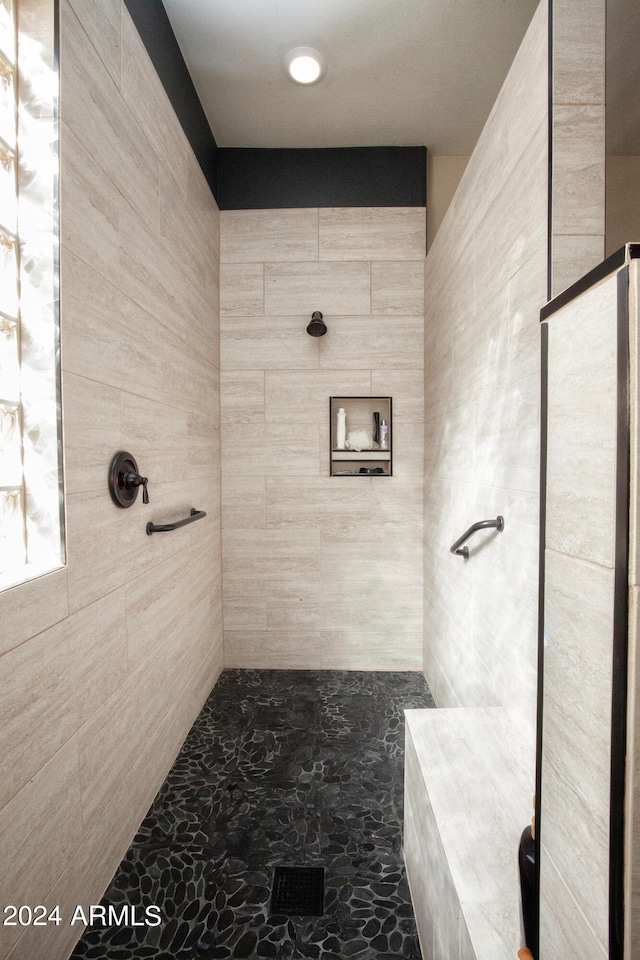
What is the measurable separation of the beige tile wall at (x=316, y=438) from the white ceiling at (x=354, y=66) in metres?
0.37

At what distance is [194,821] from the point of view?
153 centimetres

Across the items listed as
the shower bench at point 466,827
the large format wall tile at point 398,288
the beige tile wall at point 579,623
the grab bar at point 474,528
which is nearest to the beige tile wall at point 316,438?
the large format wall tile at point 398,288

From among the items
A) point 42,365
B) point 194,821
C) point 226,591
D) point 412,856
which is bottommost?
point 194,821

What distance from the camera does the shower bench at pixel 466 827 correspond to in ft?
2.59

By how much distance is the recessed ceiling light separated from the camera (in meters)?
1.88

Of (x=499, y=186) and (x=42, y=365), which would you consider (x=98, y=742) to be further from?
(x=499, y=186)

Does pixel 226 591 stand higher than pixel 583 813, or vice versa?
pixel 583 813

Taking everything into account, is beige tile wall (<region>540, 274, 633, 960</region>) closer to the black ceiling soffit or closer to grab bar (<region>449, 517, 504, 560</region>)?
grab bar (<region>449, 517, 504, 560</region>)

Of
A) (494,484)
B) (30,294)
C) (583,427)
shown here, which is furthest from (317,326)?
(583,427)

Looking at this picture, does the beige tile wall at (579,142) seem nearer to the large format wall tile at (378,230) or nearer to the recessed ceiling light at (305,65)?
the recessed ceiling light at (305,65)

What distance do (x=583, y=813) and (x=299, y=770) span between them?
4.99 ft

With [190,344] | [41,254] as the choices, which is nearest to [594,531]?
[41,254]

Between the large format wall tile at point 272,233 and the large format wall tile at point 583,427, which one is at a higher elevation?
the large format wall tile at point 272,233

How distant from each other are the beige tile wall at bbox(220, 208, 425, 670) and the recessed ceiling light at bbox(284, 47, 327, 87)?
605mm
